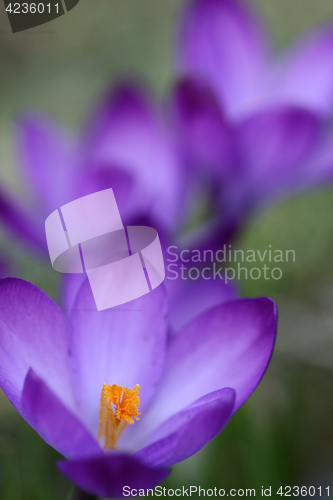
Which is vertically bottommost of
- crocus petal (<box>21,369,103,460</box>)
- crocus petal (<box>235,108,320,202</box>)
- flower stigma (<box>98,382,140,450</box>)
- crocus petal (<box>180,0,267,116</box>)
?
flower stigma (<box>98,382,140,450</box>)

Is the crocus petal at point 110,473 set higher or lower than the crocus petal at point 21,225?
lower

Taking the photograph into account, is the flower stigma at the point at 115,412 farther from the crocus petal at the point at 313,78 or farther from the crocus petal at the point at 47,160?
the crocus petal at the point at 313,78

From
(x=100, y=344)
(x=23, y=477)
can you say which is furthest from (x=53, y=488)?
(x=100, y=344)

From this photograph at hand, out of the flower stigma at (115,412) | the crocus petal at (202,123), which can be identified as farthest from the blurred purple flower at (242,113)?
the flower stigma at (115,412)

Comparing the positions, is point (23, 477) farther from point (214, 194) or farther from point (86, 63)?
point (86, 63)

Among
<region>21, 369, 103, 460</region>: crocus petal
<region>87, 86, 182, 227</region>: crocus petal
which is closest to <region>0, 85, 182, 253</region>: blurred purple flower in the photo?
<region>87, 86, 182, 227</region>: crocus petal

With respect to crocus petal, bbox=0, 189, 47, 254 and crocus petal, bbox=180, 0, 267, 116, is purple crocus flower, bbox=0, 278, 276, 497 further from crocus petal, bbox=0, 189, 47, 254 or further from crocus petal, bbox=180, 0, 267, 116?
crocus petal, bbox=180, 0, 267, 116

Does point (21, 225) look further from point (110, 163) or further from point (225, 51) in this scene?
point (225, 51)
